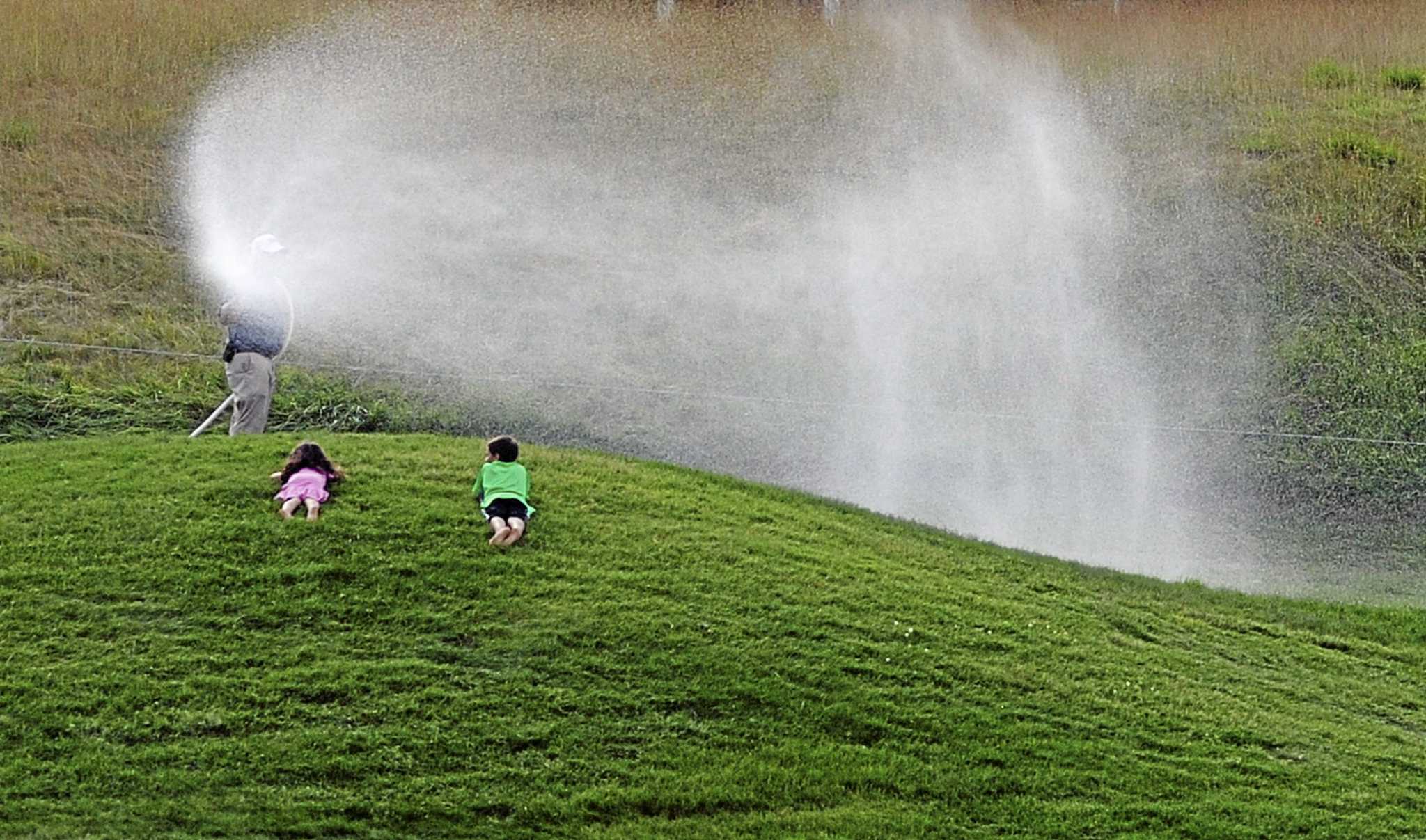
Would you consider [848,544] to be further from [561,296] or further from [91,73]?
[91,73]

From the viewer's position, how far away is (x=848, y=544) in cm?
992

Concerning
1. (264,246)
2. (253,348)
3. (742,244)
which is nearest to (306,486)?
(253,348)

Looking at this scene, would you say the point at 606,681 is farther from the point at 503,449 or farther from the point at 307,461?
the point at 307,461

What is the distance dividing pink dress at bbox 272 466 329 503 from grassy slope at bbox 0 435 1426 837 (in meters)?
0.16

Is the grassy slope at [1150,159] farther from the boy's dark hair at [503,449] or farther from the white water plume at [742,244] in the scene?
the boy's dark hair at [503,449]

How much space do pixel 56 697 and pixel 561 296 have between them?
8.06 m

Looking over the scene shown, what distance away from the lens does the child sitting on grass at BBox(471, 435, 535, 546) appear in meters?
8.91

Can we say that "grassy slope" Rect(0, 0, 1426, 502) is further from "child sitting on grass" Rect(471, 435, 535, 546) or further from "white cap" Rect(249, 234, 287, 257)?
"child sitting on grass" Rect(471, 435, 535, 546)

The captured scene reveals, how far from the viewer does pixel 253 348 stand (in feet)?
34.7

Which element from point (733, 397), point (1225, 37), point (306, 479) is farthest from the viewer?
point (1225, 37)

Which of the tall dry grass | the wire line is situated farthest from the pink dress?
the tall dry grass

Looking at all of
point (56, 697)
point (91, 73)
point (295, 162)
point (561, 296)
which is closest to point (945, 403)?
point (561, 296)

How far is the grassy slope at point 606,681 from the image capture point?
6.76m

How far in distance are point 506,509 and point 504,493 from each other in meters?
0.16
